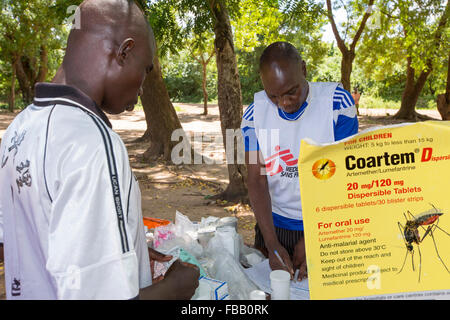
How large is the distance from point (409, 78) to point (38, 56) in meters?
19.0

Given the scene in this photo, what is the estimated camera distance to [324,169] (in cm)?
121

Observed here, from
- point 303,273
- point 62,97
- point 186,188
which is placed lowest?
point 186,188

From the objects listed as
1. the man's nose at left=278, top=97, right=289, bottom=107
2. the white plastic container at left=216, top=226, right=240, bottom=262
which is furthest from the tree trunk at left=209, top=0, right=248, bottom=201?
the white plastic container at left=216, top=226, right=240, bottom=262

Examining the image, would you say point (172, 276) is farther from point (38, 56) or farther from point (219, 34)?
point (38, 56)

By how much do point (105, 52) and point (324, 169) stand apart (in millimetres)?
779

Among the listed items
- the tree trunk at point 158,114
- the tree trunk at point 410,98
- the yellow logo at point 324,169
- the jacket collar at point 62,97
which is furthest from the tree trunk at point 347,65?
the jacket collar at point 62,97

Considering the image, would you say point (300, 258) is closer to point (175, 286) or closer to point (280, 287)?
point (280, 287)

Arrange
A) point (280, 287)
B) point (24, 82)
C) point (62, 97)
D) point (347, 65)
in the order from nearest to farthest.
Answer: point (62, 97), point (280, 287), point (347, 65), point (24, 82)

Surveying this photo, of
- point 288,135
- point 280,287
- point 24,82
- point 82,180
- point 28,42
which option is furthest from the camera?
point 24,82

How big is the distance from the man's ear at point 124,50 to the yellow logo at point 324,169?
0.69 meters

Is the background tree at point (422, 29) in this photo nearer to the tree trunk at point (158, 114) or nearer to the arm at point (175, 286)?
the tree trunk at point (158, 114)

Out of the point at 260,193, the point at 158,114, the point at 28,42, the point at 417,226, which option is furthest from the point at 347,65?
the point at 28,42

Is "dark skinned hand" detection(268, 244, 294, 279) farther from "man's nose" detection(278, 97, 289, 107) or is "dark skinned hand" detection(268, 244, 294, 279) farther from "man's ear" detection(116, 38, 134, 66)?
"man's ear" detection(116, 38, 134, 66)

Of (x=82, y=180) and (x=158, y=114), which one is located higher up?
(x=158, y=114)
